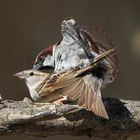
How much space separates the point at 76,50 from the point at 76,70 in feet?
0.43

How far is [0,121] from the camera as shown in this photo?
211 centimetres

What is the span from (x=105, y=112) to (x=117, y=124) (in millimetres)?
82

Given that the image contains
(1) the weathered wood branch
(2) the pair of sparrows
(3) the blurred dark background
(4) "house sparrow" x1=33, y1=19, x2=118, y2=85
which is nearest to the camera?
(1) the weathered wood branch

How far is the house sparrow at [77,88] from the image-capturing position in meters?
2.21

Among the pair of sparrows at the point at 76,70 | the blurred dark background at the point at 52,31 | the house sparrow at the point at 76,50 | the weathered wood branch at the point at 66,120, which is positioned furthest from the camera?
the blurred dark background at the point at 52,31

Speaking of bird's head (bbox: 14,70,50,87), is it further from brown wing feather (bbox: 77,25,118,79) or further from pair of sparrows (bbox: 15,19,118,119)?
brown wing feather (bbox: 77,25,118,79)

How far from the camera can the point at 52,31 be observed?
4199mm

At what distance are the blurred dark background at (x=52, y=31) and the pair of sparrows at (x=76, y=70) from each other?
1589 millimetres

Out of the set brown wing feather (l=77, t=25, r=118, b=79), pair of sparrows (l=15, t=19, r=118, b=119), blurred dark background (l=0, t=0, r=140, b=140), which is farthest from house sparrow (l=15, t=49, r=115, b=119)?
blurred dark background (l=0, t=0, r=140, b=140)

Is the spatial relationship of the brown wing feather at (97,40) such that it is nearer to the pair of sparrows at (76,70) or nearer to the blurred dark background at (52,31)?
the pair of sparrows at (76,70)

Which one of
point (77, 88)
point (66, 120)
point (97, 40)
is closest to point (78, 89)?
point (77, 88)

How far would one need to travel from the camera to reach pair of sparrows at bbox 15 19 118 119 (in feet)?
7.35

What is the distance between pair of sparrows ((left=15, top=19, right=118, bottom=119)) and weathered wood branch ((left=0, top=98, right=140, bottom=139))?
5 centimetres

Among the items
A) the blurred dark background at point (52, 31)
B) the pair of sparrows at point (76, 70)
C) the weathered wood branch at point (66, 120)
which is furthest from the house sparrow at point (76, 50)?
the blurred dark background at point (52, 31)
